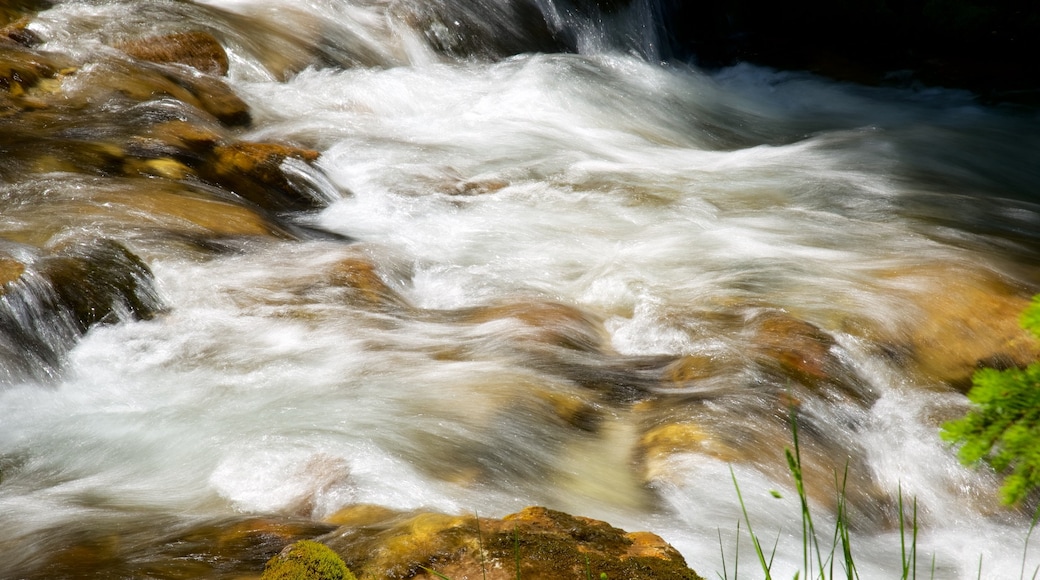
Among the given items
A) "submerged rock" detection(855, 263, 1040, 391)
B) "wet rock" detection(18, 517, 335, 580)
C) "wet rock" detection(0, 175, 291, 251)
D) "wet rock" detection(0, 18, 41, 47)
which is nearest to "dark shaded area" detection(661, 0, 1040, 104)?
"submerged rock" detection(855, 263, 1040, 391)

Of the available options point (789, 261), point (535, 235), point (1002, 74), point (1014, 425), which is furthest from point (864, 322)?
point (1002, 74)

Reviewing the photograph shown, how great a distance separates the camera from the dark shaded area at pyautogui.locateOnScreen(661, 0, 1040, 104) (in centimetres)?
1180

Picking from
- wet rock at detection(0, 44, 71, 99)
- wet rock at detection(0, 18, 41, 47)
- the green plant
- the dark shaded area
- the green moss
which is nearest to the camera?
the green plant

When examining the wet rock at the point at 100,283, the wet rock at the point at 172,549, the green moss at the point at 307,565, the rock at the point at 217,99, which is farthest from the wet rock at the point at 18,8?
the green moss at the point at 307,565

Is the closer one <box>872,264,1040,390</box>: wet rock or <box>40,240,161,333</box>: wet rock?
<box>40,240,161,333</box>: wet rock

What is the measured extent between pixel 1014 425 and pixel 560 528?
4.35ft

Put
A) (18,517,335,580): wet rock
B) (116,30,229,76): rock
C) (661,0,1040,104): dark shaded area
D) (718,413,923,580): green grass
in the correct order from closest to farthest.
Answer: (718,413,923,580): green grass < (18,517,335,580): wet rock < (116,30,229,76): rock < (661,0,1040,104): dark shaded area

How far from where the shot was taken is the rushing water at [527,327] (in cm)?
347

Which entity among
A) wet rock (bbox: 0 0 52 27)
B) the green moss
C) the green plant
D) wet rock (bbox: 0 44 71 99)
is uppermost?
wet rock (bbox: 0 0 52 27)

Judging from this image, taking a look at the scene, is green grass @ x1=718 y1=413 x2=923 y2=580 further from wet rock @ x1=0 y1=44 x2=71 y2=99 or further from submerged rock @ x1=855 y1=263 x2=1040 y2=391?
wet rock @ x1=0 y1=44 x2=71 y2=99

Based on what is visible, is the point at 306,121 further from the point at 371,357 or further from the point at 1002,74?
the point at 1002,74

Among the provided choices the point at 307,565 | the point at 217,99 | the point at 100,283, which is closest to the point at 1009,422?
the point at 307,565

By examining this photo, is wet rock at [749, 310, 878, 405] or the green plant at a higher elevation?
the green plant

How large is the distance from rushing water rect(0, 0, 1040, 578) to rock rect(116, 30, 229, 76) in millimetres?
251
